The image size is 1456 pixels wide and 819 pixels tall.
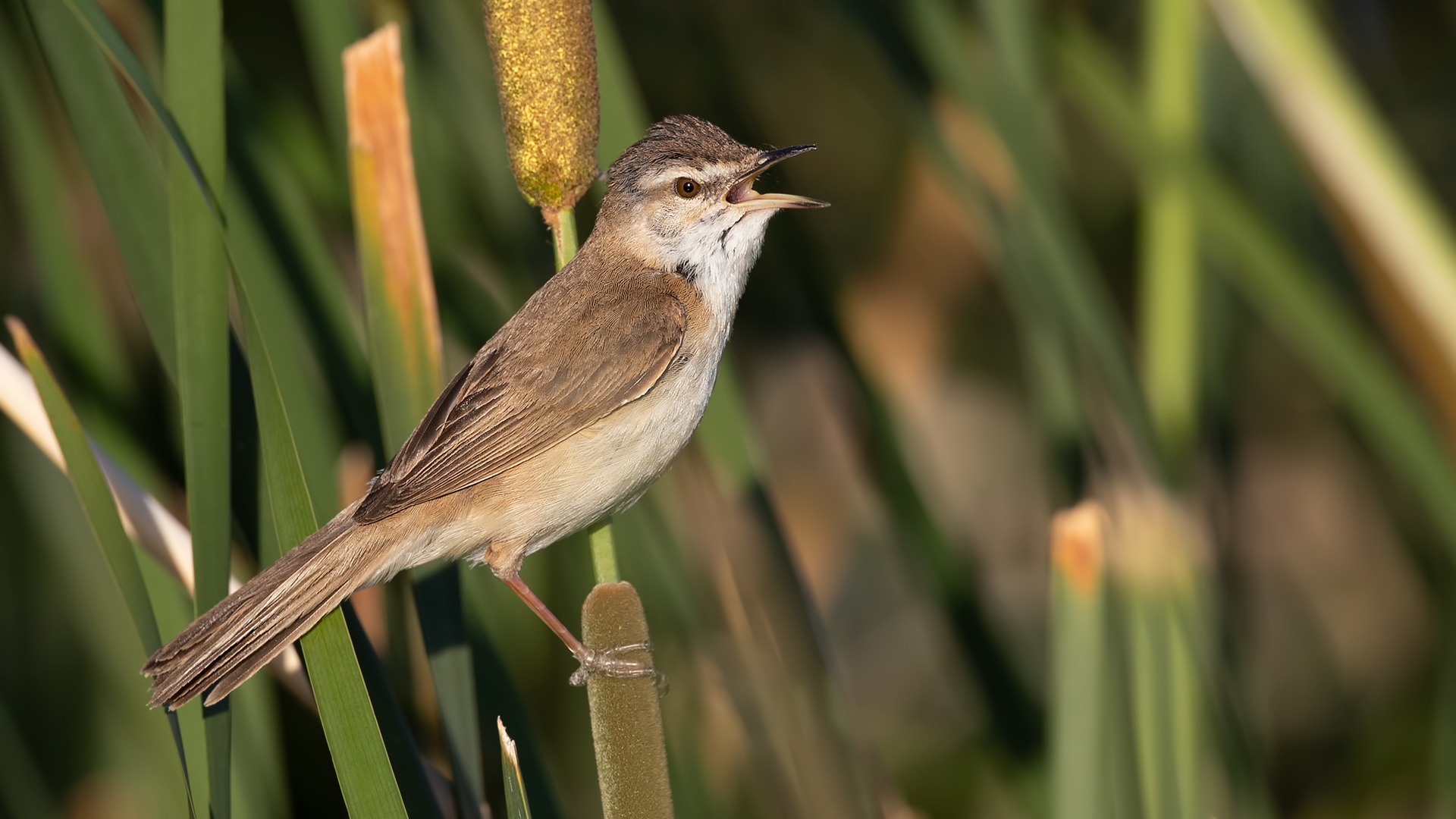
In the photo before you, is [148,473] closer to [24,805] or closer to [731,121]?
[24,805]

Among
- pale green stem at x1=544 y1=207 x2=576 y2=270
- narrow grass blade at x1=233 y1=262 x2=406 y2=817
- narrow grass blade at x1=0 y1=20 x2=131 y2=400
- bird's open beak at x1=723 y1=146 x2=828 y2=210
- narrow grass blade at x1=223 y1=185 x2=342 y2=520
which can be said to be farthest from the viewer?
narrow grass blade at x1=0 y1=20 x2=131 y2=400

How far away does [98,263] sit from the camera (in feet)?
10.4

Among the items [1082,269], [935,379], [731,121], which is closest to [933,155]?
[1082,269]

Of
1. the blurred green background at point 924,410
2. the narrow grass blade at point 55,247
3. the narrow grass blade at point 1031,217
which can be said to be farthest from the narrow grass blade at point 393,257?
the narrow grass blade at point 1031,217

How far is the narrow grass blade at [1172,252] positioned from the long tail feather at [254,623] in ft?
4.90

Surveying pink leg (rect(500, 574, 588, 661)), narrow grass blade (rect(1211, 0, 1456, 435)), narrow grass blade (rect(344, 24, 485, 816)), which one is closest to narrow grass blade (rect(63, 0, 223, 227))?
narrow grass blade (rect(344, 24, 485, 816))

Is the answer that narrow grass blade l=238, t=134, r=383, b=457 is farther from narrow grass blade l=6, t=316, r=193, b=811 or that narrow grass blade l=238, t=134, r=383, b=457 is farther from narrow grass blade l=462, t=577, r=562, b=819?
narrow grass blade l=6, t=316, r=193, b=811

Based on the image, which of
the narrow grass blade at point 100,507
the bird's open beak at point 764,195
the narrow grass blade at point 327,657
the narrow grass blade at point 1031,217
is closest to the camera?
the narrow grass blade at point 327,657

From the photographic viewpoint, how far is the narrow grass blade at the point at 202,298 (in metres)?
1.49

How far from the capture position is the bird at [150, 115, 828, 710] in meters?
2.00

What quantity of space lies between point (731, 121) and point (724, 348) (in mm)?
766

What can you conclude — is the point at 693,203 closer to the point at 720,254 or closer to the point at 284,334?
the point at 720,254

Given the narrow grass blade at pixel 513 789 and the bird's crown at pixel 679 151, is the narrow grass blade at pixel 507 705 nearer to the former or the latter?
the narrow grass blade at pixel 513 789

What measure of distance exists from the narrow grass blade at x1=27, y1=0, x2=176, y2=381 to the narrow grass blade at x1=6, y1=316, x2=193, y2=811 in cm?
18
